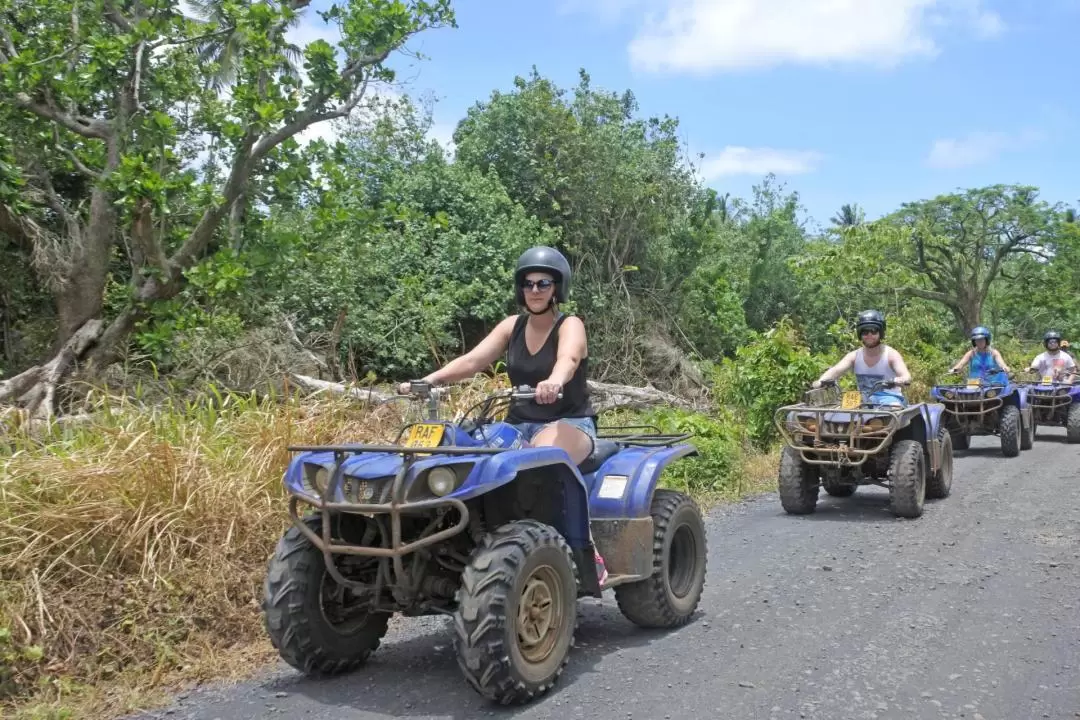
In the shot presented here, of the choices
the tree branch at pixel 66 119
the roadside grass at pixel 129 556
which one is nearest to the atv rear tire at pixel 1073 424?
the roadside grass at pixel 129 556

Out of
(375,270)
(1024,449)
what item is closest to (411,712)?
(375,270)

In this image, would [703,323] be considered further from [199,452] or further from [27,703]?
[27,703]

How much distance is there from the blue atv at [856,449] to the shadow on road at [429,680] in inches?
160

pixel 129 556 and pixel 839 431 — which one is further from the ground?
pixel 839 431

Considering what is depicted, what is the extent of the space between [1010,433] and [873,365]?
520 cm

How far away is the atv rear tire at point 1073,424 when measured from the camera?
1580 cm

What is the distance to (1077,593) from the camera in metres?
6.16

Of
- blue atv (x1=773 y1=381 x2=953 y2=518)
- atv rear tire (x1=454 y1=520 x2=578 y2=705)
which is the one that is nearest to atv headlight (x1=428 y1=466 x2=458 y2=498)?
atv rear tire (x1=454 y1=520 x2=578 y2=705)

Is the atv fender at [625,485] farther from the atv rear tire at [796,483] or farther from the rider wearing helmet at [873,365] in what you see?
the rider wearing helmet at [873,365]

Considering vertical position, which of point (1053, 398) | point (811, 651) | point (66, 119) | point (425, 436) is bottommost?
point (811, 651)

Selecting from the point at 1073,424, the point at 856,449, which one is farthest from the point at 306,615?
the point at 1073,424

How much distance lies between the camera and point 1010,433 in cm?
1395

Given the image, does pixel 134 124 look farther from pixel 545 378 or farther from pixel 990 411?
pixel 990 411

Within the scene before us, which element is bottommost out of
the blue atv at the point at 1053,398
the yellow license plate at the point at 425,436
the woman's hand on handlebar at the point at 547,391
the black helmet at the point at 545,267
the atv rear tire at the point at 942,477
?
the atv rear tire at the point at 942,477
